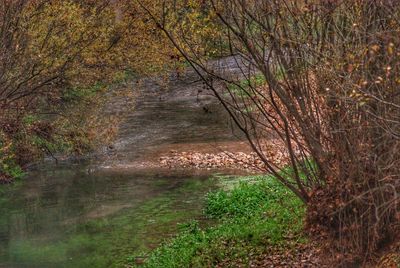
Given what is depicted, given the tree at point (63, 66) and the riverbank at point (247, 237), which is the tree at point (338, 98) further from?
the tree at point (63, 66)

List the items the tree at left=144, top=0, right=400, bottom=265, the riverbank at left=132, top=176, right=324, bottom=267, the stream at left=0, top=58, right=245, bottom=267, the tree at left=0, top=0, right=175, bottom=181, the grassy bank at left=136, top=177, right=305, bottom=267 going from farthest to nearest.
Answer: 1. the tree at left=0, top=0, right=175, bottom=181
2. the stream at left=0, top=58, right=245, bottom=267
3. the grassy bank at left=136, top=177, right=305, bottom=267
4. the riverbank at left=132, top=176, right=324, bottom=267
5. the tree at left=144, top=0, right=400, bottom=265

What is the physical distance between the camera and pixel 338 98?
28.9ft

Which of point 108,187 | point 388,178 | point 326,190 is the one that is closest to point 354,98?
point 388,178

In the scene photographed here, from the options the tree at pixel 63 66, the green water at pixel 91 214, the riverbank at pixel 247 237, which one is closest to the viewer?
the riverbank at pixel 247 237

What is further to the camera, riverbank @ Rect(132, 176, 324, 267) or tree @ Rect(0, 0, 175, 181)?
tree @ Rect(0, 0, 175, 181)

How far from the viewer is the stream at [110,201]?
654 inches

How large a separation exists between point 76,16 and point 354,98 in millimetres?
16455

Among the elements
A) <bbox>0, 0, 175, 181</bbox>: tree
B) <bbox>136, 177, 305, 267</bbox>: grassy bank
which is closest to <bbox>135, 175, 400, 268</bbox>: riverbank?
<bbox>136, 177, 305, 267</bbox>: grassy bank

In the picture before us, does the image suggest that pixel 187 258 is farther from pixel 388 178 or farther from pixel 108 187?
pixel 108 187

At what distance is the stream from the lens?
54.5 ft

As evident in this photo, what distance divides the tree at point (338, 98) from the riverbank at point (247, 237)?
1.86 m

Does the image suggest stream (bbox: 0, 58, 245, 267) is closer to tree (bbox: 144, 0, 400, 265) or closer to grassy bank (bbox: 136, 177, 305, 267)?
grassy bank (bbox: 136, 177, 305, 267)

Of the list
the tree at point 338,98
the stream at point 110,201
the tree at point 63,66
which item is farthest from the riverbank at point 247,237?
the tree at point 63,66

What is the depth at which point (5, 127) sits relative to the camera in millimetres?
22062
